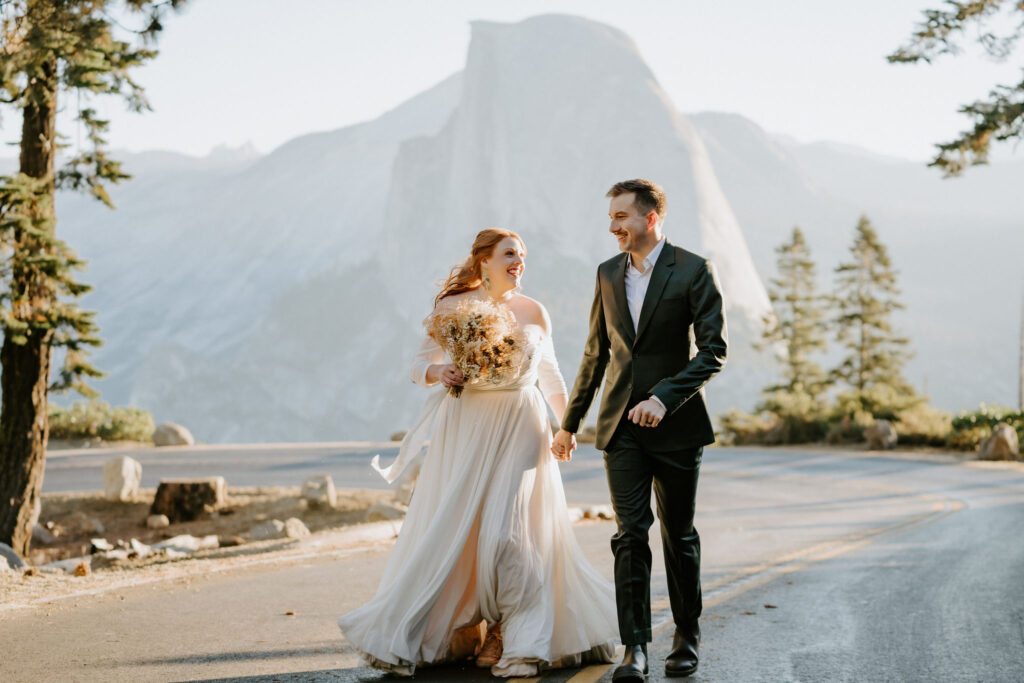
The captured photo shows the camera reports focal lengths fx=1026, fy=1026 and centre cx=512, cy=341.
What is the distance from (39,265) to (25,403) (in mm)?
2069

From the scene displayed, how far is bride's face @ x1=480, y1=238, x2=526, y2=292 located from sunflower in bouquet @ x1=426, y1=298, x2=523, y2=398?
18 cm

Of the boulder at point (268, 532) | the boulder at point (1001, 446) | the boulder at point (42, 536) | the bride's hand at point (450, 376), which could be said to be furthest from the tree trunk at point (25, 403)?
the boulder at point (1001, 446)

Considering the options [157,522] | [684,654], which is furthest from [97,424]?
[684,654]

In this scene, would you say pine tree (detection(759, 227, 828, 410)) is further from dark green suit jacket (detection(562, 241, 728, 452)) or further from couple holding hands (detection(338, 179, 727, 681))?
dark green suit jacket (detection(562, 241, 728, 452))

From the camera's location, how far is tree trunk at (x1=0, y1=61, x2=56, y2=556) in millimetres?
12984

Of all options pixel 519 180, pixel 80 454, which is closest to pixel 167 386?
pixel 519 180

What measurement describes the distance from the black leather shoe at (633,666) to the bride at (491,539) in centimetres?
35

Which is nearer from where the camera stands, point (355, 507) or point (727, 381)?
point (355, 507)

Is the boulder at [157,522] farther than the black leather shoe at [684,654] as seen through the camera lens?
Yes

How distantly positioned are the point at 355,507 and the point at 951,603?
1095 cm

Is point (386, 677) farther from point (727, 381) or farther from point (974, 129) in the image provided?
point (727, 381)

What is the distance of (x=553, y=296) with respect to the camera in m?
120

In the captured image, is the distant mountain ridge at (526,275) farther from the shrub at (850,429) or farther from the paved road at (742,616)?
the paved road at (742,616)

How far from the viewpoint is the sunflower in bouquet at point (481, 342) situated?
563 cm
